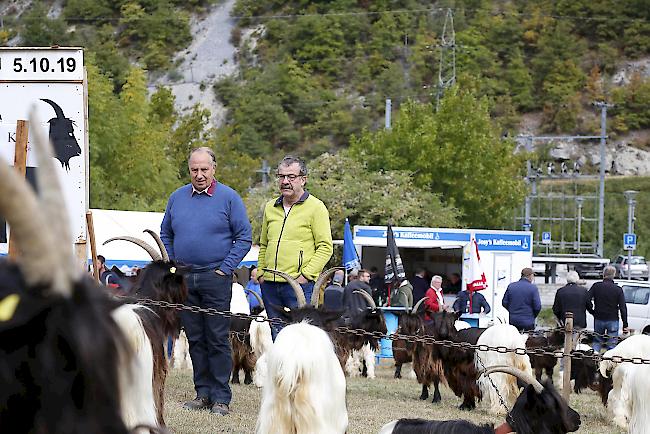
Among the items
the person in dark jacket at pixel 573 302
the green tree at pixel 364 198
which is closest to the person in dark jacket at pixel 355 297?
the person in dark jacket at pixel 573 302

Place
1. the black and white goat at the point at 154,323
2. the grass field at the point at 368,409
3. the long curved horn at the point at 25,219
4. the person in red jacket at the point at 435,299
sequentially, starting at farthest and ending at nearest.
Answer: the person in red jacket at the point at 435,299 < the grass field at the point at 368,409 < the black and white goat at the point at 154,323 < the long curved horn at the point at 25,219

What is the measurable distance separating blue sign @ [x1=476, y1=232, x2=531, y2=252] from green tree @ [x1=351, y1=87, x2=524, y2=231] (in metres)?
17.3

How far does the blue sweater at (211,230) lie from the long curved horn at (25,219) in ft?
22.9

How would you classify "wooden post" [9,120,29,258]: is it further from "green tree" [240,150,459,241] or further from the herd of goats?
"green tree" [240,150,459,241]

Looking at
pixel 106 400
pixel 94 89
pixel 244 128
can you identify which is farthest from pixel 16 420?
pixel 244 128

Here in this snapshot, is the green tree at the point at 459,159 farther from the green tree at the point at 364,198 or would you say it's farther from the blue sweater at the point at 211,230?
the blue sweater at the point at 211,230

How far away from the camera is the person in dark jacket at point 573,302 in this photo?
56.8 feet

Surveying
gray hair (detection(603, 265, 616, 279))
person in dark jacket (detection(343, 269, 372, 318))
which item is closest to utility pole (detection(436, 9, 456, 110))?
person in dark jacket (detection(343, 269, 372, 318))

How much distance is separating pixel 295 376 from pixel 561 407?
2.45m

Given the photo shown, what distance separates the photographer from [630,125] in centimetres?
10975

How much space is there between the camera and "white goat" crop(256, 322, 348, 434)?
6227mm

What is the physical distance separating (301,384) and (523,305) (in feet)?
35.1

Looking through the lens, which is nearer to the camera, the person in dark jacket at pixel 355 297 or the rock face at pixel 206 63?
the person in dark jacket at pixel 355 297

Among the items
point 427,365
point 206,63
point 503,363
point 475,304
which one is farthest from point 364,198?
point 206,63
